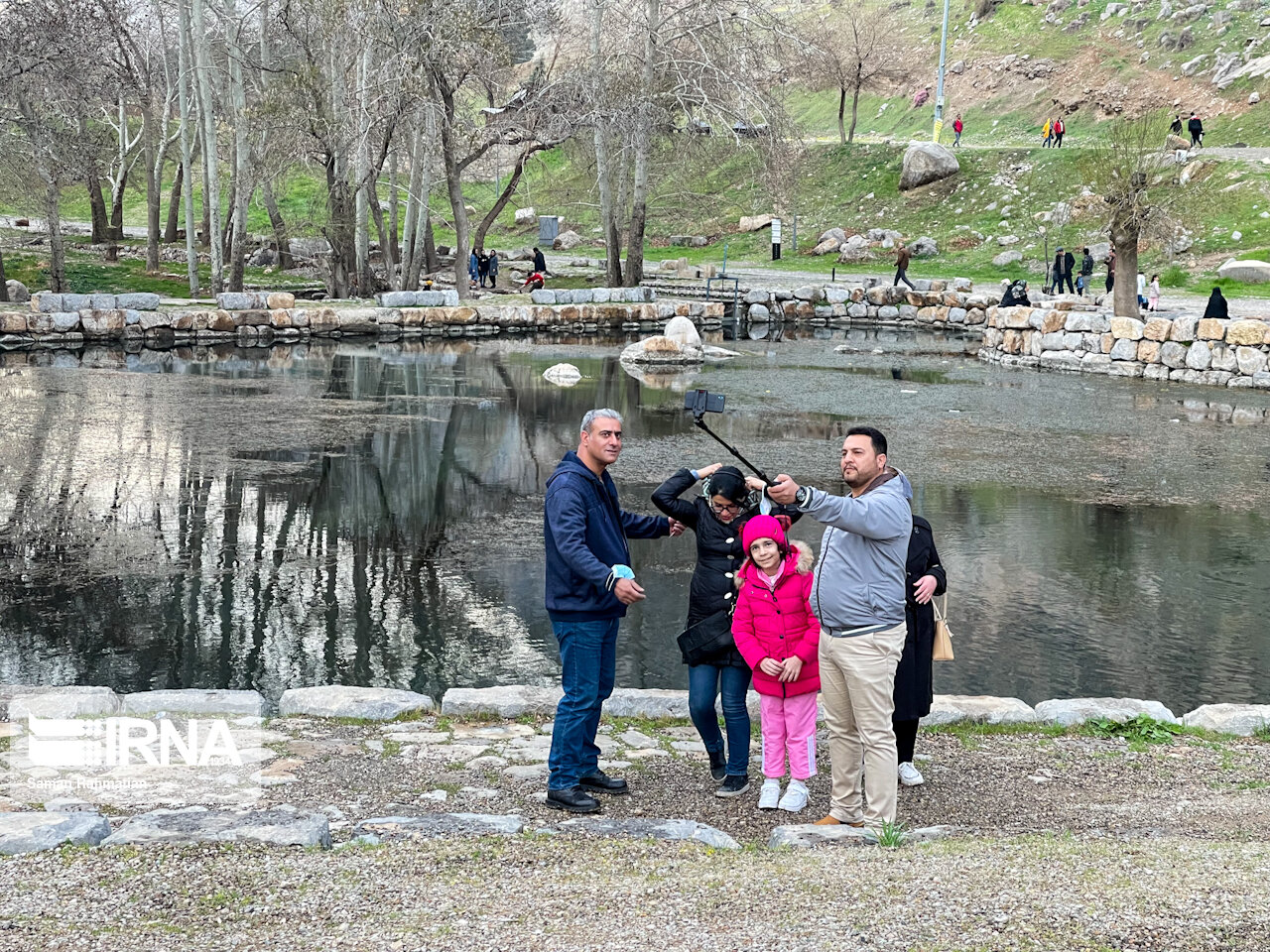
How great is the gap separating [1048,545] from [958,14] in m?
73.9

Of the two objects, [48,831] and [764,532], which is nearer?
[48,831]

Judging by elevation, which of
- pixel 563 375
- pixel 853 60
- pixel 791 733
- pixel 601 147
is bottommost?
pixel 791 733

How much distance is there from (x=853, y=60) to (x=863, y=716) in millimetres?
64689

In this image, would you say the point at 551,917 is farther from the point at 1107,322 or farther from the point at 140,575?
the point at 1107,322

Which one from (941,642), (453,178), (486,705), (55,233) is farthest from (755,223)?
(941,642)

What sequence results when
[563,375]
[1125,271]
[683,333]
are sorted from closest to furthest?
[563,375] < [683,333] < [1125,271]

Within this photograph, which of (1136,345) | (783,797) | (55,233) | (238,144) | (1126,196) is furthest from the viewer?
(238,144)

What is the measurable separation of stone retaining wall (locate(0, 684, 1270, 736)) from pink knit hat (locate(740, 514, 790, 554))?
189cm

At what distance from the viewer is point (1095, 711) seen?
7.57 meters

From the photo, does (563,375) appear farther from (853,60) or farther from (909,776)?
(853,60)

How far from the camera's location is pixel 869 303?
3988cm

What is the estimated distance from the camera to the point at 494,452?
16.7 m

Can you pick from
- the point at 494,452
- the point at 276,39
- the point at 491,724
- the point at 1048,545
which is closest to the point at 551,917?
the point at 491,724

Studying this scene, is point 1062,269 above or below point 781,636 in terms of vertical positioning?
above
